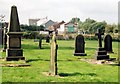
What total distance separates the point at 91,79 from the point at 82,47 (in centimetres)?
1238

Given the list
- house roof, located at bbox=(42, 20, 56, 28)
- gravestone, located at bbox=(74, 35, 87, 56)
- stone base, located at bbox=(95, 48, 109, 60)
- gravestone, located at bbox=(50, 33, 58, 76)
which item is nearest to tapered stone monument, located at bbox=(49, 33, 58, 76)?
gravestone, located at bbox=(50, 33, 58, 76)

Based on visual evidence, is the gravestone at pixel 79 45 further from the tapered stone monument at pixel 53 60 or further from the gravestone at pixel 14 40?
the tapered stone monument at pixel 53 60

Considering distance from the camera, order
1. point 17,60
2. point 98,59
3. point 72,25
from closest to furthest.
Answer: point 17,60 < point 98,59 < point 72,25

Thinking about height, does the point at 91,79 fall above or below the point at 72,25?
below

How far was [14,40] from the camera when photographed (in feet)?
59.6

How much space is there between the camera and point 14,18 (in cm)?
1845

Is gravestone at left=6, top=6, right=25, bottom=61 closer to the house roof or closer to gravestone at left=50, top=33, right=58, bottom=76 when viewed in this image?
gravestone at left=50, top=33, right=58, bottom=76

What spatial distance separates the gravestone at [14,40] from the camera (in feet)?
58.7

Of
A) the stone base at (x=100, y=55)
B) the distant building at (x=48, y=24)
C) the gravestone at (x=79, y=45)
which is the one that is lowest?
the stone base at (x=100, y=55)

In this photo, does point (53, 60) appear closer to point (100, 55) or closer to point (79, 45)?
point (100, 55)

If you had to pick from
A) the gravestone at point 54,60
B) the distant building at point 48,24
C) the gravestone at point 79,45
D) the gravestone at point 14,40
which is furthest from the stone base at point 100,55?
the distant building at point 48,24

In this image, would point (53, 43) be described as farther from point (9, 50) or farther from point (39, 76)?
point (9, 50)

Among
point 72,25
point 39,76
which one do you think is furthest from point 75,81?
point 72,25

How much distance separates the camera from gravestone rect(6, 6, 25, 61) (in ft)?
58.7
